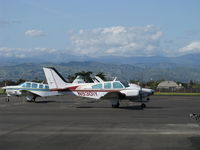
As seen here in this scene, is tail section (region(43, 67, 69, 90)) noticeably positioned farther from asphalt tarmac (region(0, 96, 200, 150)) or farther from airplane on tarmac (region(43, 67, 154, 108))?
asphalt tarmac (region(0, 96, 200, 150))

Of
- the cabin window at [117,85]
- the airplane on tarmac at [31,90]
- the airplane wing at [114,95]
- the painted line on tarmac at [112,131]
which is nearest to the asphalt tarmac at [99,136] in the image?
the painted line on tarmac at [112,131]

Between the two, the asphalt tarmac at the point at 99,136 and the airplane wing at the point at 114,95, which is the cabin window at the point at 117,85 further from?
the asphalt tarmac at the point at 99,136

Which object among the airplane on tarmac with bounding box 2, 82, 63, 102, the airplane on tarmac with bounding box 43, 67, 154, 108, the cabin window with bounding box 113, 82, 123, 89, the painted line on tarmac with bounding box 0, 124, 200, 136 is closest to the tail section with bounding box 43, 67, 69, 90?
the airplane on tarmac with bounding box 43, 67, 154, 108

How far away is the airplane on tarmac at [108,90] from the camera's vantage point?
24.7 m

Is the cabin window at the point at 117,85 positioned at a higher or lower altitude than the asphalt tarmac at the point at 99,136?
higher

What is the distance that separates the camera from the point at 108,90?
84.4 feet

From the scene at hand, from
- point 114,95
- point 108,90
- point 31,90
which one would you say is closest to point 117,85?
point 108,90

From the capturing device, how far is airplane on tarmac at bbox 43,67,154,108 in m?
24.7

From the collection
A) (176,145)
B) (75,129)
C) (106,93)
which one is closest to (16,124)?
(75,129)

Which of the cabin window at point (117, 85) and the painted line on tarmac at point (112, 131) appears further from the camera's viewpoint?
the cabin window at point (117, 85)

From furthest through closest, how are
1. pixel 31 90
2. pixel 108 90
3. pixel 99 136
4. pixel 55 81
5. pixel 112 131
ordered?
pixel 31 90
pixel 55 81
pixel 108 90
pixel 112 131
pixel 99 136

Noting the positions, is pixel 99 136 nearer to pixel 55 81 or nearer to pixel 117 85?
pixel 117 85

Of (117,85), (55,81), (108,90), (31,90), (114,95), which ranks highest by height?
(55,81)

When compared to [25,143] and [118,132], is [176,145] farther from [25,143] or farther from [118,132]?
[25,143]
